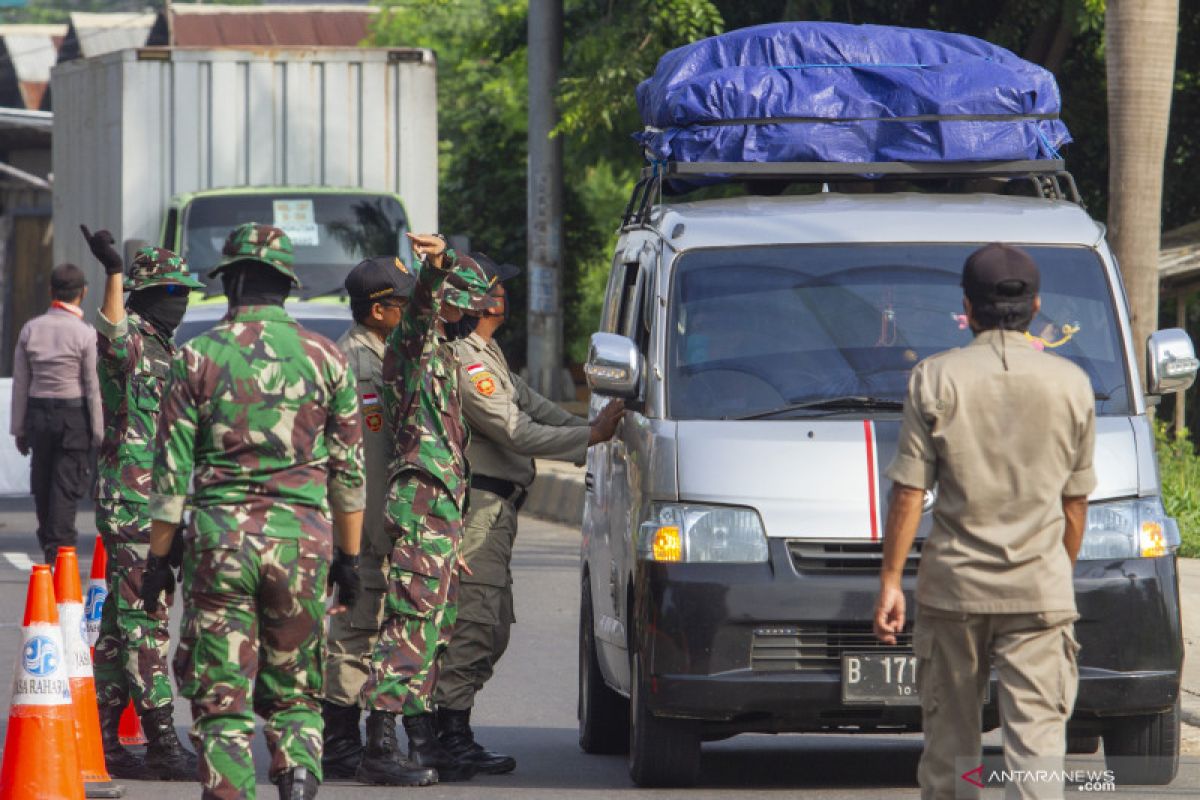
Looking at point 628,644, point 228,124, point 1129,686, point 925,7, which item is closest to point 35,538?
point 228,124

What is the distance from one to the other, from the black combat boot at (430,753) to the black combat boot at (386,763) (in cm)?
8

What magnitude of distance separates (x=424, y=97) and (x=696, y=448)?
12903 mm

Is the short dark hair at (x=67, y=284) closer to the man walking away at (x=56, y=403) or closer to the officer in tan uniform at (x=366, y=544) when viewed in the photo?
the man walking away at (x=56, y=403)

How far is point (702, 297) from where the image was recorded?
771 centimetres

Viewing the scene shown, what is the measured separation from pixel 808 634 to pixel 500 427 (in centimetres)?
159

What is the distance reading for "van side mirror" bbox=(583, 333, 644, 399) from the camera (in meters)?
7.32

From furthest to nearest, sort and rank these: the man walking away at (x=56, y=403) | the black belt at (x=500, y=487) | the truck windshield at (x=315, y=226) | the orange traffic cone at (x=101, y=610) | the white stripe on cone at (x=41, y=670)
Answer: the truck windshield at (x=315, y=226) < the man walking away at (x=56, y=403) < the orange traffic cone at (x=101, y=610) < the black belt at (x=500, y=487) < the white stripe on cone at (x=41, y=670)

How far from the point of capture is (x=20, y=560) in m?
16.0

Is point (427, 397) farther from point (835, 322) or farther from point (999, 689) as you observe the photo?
point (999, 689)

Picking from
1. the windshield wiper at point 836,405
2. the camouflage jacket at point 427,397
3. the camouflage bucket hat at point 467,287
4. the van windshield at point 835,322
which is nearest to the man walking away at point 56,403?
the camouflage jacket at point 427,397

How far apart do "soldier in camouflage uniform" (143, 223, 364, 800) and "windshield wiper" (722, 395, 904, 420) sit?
1.61 metres

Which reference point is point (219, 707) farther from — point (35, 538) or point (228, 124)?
point (228, 124)

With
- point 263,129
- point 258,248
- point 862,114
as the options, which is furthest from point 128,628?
point 263,129

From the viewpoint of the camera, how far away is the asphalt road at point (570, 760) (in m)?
7.64
